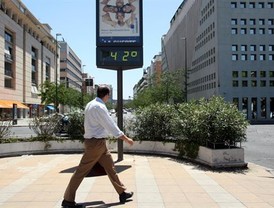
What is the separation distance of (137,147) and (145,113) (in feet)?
4.01

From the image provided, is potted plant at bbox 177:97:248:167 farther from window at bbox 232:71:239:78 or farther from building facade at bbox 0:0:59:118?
window at bbox 232:71:239:78

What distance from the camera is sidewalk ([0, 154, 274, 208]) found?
6.54 m

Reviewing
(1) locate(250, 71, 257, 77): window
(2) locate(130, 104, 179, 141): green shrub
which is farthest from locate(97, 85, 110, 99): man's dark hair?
(1) locate(250, 71, 257, 77): window

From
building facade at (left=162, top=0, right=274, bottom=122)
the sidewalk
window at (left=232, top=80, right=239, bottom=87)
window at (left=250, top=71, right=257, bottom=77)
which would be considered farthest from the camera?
window at (left=250, top=71, right=257, bottom=77)

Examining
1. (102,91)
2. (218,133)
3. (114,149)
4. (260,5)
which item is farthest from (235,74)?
(102,91)

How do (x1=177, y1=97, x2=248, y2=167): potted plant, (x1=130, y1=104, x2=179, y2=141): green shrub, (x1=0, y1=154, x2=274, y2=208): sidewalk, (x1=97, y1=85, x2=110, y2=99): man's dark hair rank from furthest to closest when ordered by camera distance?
(x1=130, y1=104, x2=179, y2=141): green shrub
(x1=177, y1=97, x2=248, y2=167): potted plant
(x1=0, y1=154, x2=274, y2=208): sidewalk
(x1=97, y1=85, x2=110, y2=99): man's dark hair

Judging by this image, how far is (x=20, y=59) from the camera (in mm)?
66188

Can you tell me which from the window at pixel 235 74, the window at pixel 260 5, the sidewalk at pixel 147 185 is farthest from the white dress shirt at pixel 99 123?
the window at pixel 260 5

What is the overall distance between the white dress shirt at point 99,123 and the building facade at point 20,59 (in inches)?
1732

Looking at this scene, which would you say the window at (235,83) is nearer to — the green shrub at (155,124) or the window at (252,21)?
the window at (252,21)

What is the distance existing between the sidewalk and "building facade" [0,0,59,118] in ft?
131

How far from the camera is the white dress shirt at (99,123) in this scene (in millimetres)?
5996

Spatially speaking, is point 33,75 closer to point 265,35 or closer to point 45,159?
point 265,35

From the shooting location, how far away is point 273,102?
71250 mm
